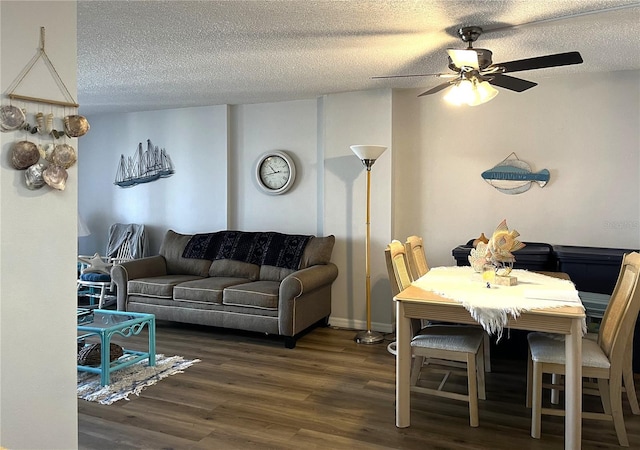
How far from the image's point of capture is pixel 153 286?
4.95 meters

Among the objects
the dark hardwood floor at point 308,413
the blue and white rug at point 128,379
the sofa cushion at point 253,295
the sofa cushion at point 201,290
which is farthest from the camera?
the sofa cushion at point 201,290

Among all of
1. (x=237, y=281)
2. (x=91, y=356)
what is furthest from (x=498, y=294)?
(x=91, y=356)

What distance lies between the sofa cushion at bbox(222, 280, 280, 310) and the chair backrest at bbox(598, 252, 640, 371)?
2.58 metres

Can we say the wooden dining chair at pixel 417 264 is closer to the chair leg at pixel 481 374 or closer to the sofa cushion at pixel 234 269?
the chair leg at pixel 481 374

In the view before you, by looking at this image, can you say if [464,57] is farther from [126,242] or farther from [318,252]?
[126,242]

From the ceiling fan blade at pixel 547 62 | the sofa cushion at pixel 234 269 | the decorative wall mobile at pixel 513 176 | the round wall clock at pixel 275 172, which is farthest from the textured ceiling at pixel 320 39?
the sofa cushion at pixel 234 269

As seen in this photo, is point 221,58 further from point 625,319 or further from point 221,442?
point 625,319

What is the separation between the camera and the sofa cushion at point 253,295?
446 centimetres

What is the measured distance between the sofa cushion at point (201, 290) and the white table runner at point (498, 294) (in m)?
2.05

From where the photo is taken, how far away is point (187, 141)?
19.8ft

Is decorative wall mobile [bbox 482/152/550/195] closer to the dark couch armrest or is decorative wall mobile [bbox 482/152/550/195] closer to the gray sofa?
the gray sofa

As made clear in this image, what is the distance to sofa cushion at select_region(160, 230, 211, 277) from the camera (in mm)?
5398

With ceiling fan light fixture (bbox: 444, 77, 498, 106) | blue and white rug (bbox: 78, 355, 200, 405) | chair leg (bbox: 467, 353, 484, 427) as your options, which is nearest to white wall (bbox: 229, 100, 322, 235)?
blue and white rug (bbox: 78, 355, 200, 405)

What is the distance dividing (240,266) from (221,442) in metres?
2.61
